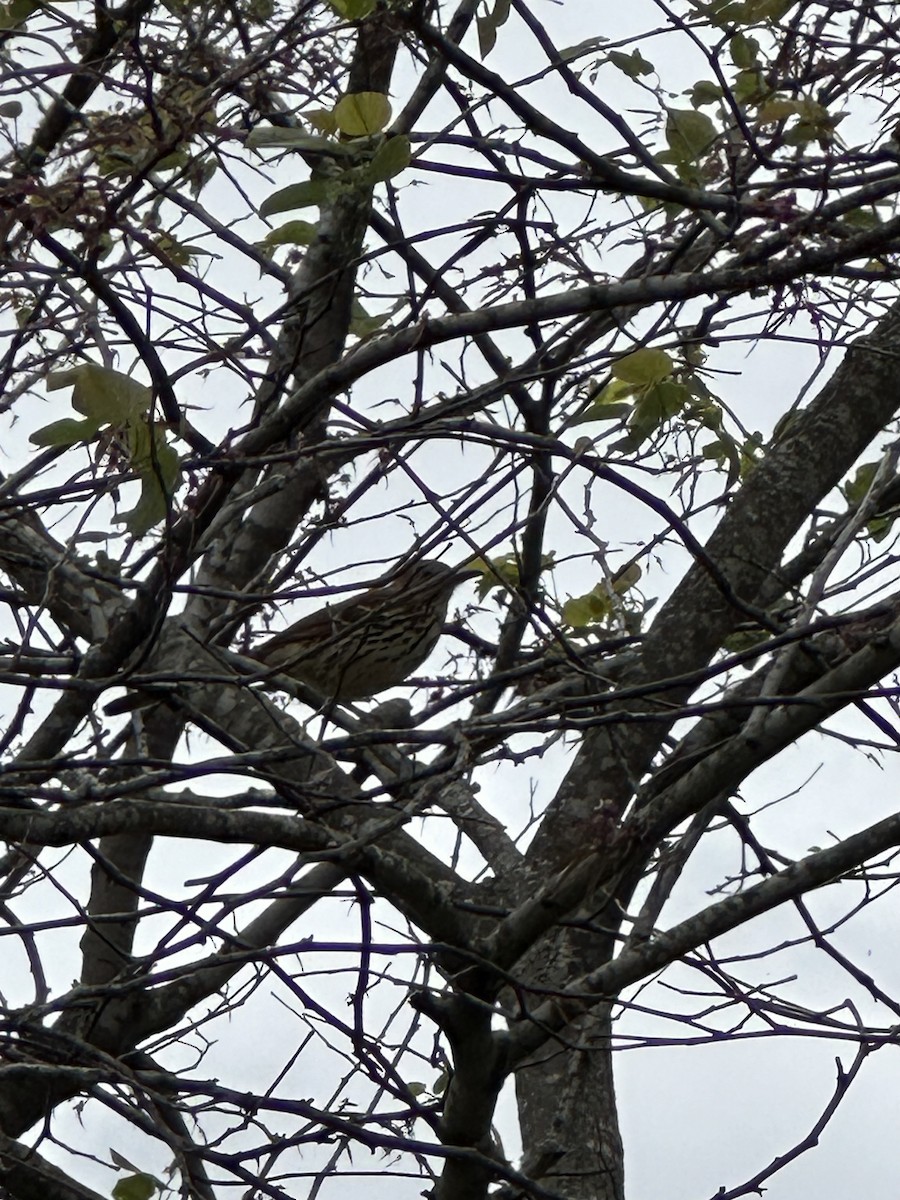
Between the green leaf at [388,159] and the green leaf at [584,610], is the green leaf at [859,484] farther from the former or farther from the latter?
the green leaf at [388,159]

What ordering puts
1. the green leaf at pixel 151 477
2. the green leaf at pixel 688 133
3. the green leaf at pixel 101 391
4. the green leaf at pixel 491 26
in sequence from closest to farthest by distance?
1. the green leaf at pixel 101 391
2. the green leaf at pixel 151 477
3. the green leaf at pixel 688 133
4. the green leaf at pixel 491 26

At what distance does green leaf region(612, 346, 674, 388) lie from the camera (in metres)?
3.29

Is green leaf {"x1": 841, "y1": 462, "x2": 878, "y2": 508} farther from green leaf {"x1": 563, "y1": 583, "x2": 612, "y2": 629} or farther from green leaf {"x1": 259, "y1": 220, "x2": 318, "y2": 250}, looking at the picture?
green leaf {"x1": 259, "y1": 220, "x2": 318, "y2": 250}

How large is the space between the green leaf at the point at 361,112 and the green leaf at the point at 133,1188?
229 centimetres

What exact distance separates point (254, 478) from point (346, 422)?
1.03ft

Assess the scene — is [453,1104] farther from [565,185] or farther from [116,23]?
[116,23]

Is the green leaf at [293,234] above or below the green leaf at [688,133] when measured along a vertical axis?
below

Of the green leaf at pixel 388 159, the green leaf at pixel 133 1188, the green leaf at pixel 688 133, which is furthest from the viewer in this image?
the green leaf at pixel 688 133

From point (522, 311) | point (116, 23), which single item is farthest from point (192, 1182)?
point (116, 23)

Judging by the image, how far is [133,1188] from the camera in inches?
134

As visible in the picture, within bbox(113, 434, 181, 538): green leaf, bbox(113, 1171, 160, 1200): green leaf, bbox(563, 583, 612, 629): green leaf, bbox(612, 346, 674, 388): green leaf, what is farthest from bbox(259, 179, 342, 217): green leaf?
bbox(113, 1171, 160, 1200): green leaf

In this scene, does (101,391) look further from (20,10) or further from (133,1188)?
(133,1188)

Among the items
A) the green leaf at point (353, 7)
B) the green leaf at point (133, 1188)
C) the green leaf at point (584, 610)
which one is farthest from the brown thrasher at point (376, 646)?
the green leaf at point (353, 7)

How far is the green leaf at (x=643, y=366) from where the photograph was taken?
3.29m
